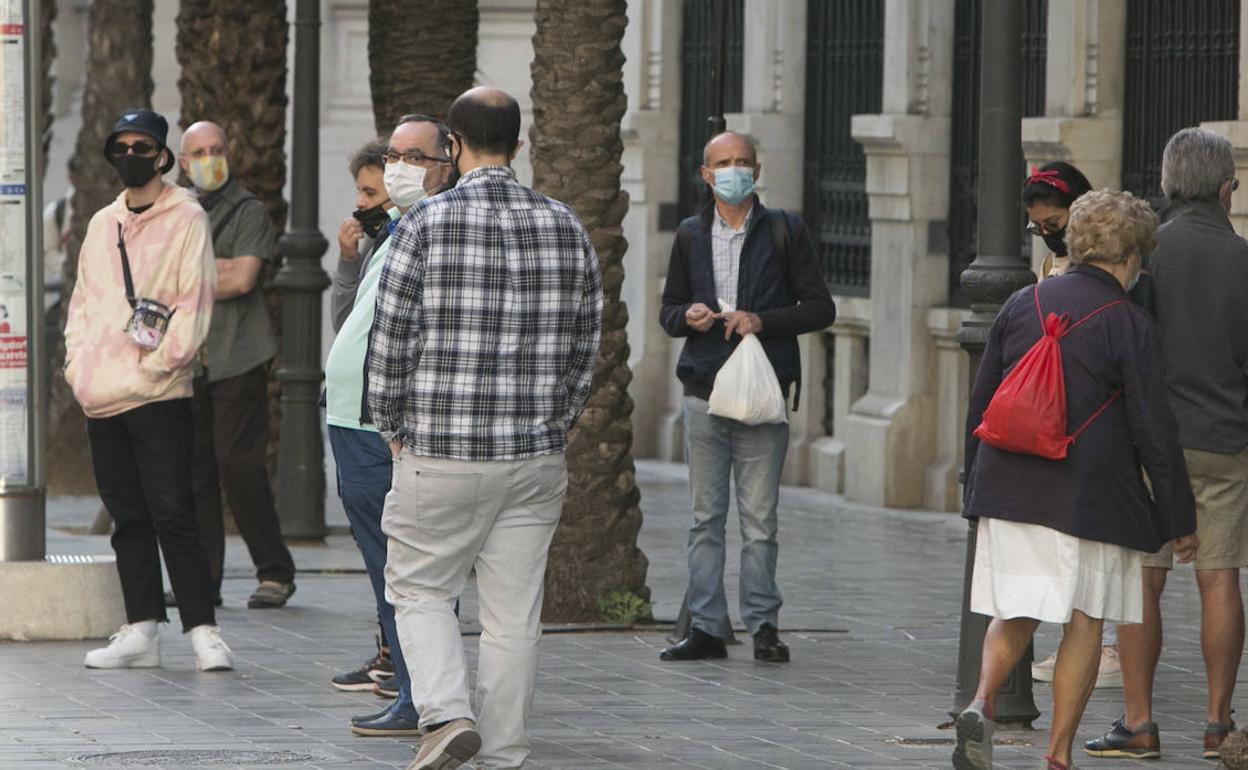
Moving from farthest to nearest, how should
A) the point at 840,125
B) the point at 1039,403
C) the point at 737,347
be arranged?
the point at 840,125 < the point at 737,347 < the point at 1039,403

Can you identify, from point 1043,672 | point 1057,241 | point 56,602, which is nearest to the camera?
point 1057,241

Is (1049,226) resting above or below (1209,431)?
above

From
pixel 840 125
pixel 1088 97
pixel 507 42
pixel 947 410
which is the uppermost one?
pixel 507 42

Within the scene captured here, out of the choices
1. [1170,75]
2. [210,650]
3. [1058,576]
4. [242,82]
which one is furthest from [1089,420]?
[242,82]

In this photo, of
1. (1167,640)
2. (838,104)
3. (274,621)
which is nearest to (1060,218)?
(1167,640)

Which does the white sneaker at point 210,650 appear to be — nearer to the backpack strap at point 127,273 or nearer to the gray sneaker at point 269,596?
the backpack strap at point 127,273

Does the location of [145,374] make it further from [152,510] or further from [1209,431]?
[1209,431]

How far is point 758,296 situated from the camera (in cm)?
1005

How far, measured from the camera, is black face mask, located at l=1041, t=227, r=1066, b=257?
859 centimetres

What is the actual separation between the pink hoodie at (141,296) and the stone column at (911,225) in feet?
23.8

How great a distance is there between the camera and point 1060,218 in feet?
27.9

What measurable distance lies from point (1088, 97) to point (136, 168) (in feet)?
21.8

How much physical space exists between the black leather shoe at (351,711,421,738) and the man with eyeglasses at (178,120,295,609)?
2.99m

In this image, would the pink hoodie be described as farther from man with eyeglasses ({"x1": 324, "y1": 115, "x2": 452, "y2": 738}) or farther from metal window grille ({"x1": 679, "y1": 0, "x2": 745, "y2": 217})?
metal window grille ({"x1": 679, "y1": 0, "x2": 745, "y2": 217})
